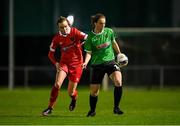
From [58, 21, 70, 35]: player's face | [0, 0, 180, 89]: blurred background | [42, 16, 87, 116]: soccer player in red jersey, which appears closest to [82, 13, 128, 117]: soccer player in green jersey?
[58, 21, 70, 35]: player's face

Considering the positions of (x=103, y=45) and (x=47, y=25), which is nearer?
(x=103, y=45)

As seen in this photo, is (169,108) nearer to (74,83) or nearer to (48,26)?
(74,83)

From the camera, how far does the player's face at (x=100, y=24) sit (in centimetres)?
1636

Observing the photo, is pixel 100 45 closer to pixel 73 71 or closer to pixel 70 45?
pixel 70 45

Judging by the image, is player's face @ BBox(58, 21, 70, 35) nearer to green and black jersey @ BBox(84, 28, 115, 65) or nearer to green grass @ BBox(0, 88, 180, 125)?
green and black jersey @ BBox(84, 28, 115, 65)

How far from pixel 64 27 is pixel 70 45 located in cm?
56

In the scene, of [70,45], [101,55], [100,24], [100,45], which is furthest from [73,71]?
[100,24]

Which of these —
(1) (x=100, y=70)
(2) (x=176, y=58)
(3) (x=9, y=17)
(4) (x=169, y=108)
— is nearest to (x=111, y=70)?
(1) (x=100, y=70)

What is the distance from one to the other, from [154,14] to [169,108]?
55.8 feet

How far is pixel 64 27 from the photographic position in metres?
17.3

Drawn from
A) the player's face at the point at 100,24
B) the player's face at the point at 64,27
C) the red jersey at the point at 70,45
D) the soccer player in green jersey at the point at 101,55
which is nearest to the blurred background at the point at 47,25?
the red jersey at the point at 70,45

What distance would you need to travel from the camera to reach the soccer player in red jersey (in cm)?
1753

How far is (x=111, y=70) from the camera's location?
16.7 metres

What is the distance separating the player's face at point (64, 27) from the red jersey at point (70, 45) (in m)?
0.11
